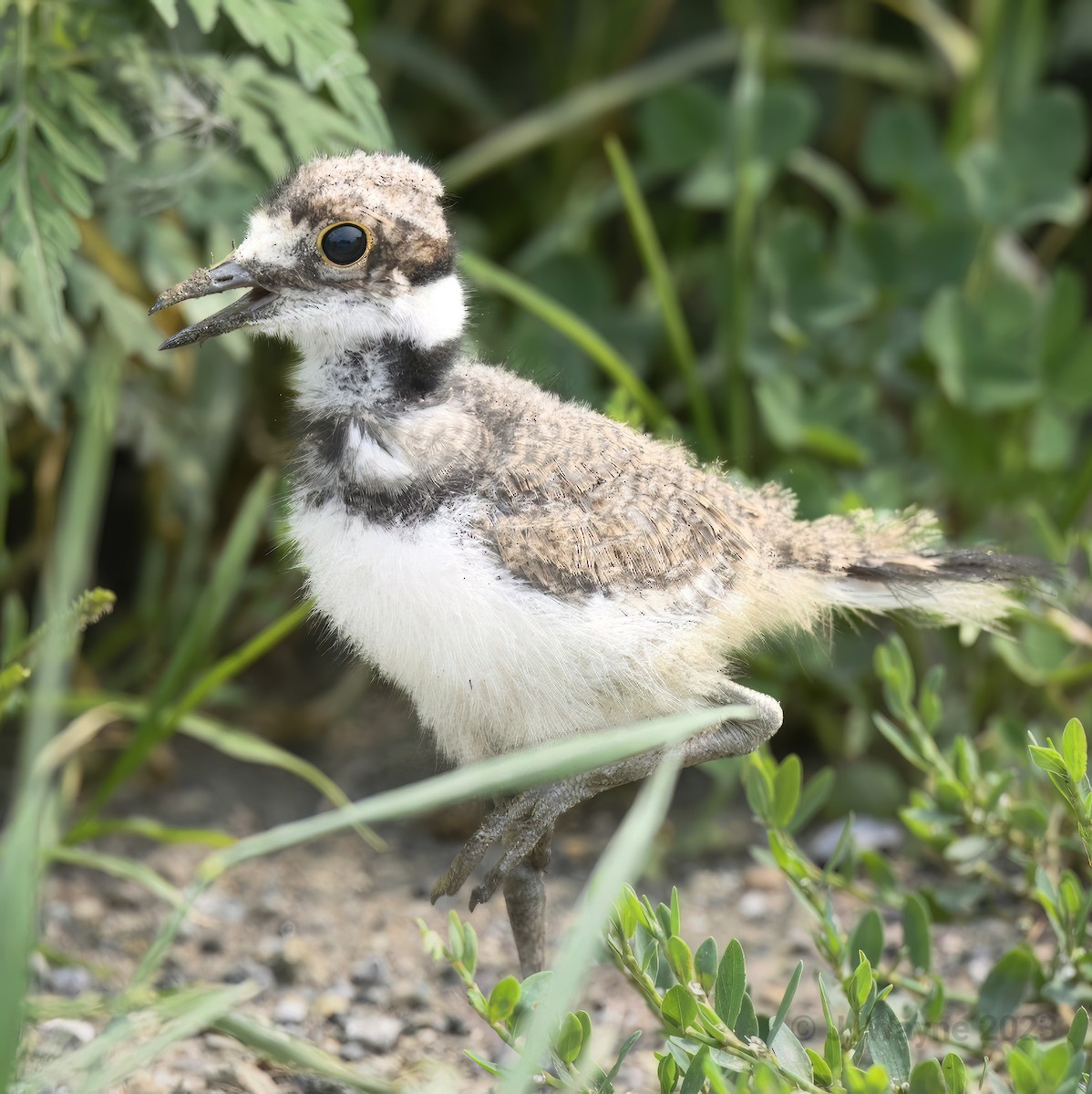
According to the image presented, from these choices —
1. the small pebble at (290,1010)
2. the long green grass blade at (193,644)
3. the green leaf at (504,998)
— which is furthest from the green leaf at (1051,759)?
the long green grass blade at (193,644)

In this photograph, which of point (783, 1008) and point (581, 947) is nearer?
point (581, 947)

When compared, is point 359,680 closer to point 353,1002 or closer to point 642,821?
point 353,1002

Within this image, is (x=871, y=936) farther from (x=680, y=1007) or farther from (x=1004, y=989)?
(x=680, y=1007)

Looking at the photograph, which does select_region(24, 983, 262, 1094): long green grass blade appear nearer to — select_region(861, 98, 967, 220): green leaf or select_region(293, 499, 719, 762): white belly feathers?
select_region(293, 499, 719, 762): white belly feathers

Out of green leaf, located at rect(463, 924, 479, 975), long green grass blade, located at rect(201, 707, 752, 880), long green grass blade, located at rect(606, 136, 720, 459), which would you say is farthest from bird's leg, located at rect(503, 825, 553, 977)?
long green grass blade, located at rect(606, 136, 720, 459)

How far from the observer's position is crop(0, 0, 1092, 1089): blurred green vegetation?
203 cm

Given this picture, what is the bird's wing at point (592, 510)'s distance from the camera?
1.57 meters

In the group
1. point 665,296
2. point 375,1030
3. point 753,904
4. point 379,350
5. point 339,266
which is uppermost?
point 339,266

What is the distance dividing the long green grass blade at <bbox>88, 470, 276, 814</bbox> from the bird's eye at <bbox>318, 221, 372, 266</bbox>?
74 centimetres

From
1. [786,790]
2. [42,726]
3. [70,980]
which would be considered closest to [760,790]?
[786,790]

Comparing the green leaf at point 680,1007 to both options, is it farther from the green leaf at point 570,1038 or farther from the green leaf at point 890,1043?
the green leaf at point 890,1043

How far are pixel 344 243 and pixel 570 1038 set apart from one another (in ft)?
2.90

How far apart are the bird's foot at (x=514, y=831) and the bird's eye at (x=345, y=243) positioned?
63 centimetres

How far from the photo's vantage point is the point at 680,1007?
146 centimetres
